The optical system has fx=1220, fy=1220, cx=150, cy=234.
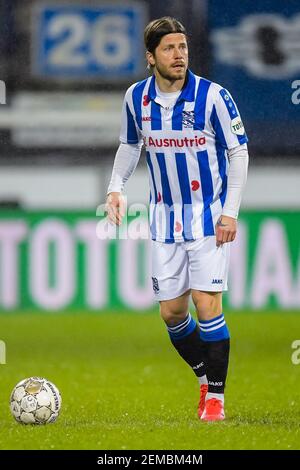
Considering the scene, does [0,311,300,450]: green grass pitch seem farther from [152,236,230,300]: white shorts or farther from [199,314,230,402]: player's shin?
[152,236,230,300]: white shorts

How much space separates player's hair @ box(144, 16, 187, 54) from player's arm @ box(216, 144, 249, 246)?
60cm

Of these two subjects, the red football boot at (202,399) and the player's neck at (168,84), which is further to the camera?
the red football boot at (202,399)

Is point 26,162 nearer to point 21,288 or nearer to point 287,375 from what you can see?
point 21,288

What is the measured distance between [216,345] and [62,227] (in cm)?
445

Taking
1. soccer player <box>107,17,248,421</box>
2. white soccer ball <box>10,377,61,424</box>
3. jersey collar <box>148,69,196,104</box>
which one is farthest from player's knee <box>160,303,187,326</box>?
jersey collar <box>148,69,196,104</box>

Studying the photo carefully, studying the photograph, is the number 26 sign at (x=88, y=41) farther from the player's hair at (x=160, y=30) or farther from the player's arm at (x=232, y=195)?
the player's arm at (x=232, y=195)

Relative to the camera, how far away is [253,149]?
11.7 metres

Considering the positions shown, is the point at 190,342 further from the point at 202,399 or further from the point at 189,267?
the point at 189,267

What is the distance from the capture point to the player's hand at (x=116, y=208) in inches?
224

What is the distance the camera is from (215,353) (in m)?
5.61

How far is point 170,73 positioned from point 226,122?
1.13 ft

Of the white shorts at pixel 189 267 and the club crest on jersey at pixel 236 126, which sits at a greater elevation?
the club crest on jersey at pixel 236 126

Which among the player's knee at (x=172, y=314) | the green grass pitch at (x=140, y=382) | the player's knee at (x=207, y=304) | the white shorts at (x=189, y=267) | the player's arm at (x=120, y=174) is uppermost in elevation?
the player's arm at (x=120, y=174)

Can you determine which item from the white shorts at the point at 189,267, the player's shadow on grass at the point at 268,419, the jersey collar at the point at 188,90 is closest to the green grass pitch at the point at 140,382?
the player's shadow on grass at the point at 268,419
